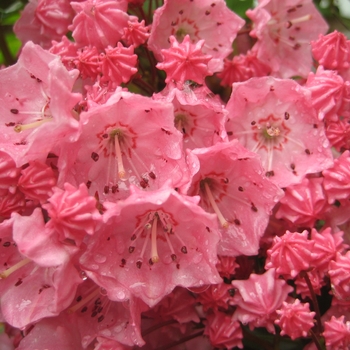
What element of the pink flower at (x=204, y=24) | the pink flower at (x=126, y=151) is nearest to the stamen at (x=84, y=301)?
the pink flower at (x=126, y=151)

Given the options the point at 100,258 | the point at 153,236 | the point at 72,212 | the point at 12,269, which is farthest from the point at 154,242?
the point at 12,269

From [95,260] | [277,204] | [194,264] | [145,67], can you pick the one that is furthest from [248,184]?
[145,67]

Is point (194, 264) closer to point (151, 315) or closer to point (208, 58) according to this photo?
point (151, 315)

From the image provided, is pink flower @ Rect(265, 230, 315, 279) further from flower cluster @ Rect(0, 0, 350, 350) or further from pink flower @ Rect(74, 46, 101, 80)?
pink flower @ Rect(74, 46, 101, 80)

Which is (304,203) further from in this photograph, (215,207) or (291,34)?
(291,34)

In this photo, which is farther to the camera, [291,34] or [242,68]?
[291,34]

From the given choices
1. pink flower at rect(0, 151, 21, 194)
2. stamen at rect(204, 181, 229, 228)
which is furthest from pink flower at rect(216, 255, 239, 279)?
pink flower at rect(0, 151, 21, 194)
